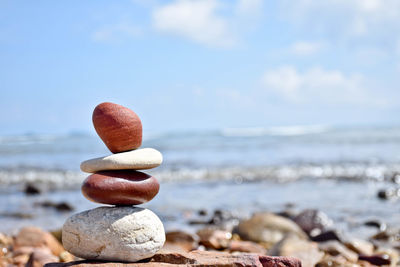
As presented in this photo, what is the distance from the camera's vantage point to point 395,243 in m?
8.84

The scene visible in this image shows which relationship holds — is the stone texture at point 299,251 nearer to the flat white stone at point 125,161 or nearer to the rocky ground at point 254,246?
the rocky ground at point 254,246

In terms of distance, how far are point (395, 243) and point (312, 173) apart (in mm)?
10920

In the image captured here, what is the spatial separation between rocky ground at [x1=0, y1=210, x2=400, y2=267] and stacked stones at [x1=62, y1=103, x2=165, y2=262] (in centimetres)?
14

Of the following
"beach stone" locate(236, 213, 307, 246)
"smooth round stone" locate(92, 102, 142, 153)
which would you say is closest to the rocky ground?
"beach stone" locate(236, 213, 307, 246)

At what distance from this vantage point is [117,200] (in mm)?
4305

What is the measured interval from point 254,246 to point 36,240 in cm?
344

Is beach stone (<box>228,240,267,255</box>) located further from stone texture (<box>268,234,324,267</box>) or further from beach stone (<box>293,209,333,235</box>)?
beach stone (<box>293,209,333,235</box>)

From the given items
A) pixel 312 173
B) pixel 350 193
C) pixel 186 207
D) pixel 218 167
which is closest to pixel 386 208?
pixel 350 193

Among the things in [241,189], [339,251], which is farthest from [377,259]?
[241,189]

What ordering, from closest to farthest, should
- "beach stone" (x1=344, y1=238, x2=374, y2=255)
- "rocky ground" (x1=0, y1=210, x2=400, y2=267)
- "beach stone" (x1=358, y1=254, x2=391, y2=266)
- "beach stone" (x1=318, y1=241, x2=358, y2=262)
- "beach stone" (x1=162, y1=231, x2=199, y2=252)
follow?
"rocky ground" (x1=0, y1=210, x2=400, y2=267) < "beach stone" (x1=358, y1=254, x2=391, y2=266) < "beach stone" (x1=318, y1=241, x2=358, y2=262) < "beach stone" (x1=344, y1=238, x2=374, y2=255) < "beach stone" (x1=162, y1=231, x2=199, y2=252)

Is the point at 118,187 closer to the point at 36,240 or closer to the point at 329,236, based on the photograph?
the point at 36,240

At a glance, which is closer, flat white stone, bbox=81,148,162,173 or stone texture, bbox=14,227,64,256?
flat white stone, bbox=81,148,162,173

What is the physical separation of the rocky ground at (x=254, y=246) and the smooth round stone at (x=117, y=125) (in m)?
1.07

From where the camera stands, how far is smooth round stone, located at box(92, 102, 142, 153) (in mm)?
4293
